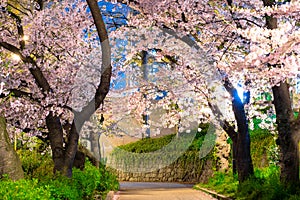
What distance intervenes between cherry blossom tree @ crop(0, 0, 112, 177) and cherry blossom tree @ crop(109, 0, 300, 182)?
247cm

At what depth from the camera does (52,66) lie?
55.7 feet

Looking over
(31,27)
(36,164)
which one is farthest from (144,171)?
(31,27)

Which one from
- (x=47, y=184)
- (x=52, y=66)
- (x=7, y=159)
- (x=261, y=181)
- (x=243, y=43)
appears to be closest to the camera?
(x=47, y=184)

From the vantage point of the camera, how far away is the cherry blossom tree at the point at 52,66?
14.0 metres

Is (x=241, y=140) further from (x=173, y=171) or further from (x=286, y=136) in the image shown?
(x=173, y=171)

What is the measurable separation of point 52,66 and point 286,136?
8.42 m

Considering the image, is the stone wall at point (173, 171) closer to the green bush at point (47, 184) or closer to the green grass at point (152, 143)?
the green grass at point (152, 143)

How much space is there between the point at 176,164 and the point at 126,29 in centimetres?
2167

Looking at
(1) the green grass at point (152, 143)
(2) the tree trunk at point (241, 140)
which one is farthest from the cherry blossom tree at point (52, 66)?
(1) the green grass at point (152, 143)

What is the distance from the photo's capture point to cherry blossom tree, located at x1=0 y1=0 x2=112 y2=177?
1399 centimetres

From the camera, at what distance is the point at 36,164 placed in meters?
21.8

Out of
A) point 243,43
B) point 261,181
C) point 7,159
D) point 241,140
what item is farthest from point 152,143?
point 7,159

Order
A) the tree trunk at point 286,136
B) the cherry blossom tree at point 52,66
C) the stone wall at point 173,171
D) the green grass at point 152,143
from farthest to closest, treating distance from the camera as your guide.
Answer: the green grass at point 152,143 → the stone wall at point 173,171 → the cherry blossom tree at point 52,66 → the tree trunk at point 286,136

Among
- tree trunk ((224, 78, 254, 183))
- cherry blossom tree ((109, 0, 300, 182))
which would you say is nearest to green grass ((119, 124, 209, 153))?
cherry blossom tree ((109, 0, 300, 182))
